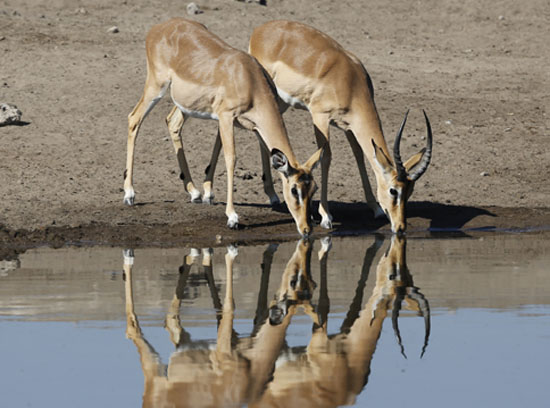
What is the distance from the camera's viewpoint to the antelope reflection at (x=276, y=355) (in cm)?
579

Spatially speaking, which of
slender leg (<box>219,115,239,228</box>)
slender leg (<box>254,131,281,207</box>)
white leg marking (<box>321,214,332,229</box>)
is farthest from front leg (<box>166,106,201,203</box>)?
white leg marking (<box>321,214,332,229</box>)

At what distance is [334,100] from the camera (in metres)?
12.9

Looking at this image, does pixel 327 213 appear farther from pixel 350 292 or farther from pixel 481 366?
pixel 481 366

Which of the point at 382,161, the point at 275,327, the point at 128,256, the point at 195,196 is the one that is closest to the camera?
the point at 275,327

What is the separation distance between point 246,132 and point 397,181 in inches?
218

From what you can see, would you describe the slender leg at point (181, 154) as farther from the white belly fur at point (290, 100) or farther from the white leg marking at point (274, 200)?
the white belly fur at point (290, 100)

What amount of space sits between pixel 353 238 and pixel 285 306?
13.3 feet

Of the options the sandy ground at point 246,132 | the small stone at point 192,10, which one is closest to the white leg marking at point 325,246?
the sandy ground at point 246,132

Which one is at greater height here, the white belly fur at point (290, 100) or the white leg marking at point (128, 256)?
the white belly fur at point (290, 100)

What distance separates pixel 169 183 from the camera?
14969mm

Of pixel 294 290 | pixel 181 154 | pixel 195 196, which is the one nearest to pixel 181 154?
pixel 181 154

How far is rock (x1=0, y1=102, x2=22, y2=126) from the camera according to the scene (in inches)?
655

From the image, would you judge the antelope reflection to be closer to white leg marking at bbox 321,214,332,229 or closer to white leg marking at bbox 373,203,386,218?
white leg marking at bbox 321,214,332,229

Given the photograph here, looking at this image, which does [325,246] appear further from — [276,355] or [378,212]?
[276,355]
